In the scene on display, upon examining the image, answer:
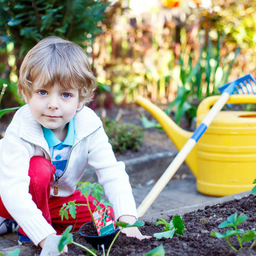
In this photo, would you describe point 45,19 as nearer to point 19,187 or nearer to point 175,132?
point 175,132

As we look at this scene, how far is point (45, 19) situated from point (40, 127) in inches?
38.7

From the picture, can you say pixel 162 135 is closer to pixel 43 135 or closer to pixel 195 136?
pixel 195 136

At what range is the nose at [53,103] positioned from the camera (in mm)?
1464

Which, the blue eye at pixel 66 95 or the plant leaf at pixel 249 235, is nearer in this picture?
the plant leaf at pixel 249 235

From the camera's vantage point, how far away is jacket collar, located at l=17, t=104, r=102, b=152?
1.57 m

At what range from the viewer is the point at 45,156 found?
1.67 metres

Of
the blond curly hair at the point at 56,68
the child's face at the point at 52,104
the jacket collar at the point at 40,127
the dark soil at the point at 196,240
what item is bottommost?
the dark soil at the point at 196,240

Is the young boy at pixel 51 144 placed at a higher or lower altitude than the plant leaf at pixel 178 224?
higher

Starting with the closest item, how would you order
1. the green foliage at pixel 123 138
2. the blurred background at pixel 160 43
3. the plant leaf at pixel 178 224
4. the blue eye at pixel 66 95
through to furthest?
the plant leaf at pixel 178 224, the blue eye at pixel 66 95, the green foliage at pixel 123 138, the blurred background at pixel 160 43

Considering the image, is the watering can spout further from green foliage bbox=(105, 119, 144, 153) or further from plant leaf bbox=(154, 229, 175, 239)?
plant leaf bbox=(154, 229, 175, 239)

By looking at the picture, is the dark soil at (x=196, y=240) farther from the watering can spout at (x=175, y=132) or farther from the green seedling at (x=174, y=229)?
the watering can spout at (x=175, y=132)

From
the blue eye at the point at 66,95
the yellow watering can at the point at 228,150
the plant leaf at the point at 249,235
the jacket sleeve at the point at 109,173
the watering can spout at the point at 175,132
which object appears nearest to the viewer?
the plant leaf at the point at 249,235

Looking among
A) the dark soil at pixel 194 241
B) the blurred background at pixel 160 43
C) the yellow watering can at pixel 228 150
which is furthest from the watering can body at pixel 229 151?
the blurred background at pixel 160 43

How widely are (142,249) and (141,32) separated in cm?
411
